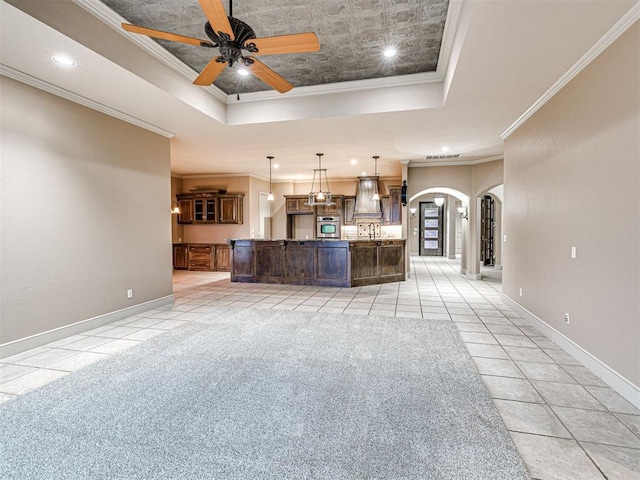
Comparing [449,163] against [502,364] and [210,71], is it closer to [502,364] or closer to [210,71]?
[502,364]

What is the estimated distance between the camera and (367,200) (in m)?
9.70

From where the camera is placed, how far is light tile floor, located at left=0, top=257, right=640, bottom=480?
1.84 meters

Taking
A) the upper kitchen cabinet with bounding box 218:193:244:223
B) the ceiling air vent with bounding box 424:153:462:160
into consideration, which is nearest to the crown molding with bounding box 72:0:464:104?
the ceiling air vent with bounding box 424:153:462:160

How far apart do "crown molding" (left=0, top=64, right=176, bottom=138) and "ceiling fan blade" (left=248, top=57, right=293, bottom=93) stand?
2.43 m

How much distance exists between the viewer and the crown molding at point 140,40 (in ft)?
9.26

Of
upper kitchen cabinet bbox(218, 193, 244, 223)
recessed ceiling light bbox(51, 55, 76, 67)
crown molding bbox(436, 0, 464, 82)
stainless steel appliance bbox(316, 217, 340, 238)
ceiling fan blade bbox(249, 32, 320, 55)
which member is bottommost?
stainless steel appliance bbox(316, 217, 340, 238)

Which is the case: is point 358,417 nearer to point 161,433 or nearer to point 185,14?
point 161,433

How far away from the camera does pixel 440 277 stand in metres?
8.41

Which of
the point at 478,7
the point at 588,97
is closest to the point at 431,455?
the point at 478,7

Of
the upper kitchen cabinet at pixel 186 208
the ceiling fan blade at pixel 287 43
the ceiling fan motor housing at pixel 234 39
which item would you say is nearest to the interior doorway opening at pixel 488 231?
the upper kitchen cabinet at pixel 186 208

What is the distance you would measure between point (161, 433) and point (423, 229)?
14.9 metres

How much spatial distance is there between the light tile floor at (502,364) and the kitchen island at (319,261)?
2.05 feet

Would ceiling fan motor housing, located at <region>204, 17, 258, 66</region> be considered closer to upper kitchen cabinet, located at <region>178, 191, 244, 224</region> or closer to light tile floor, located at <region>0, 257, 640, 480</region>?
light tile floor, located at <region>0, 257, 640, 480</region>

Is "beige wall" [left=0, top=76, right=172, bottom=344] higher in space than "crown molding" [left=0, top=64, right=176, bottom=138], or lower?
lower
